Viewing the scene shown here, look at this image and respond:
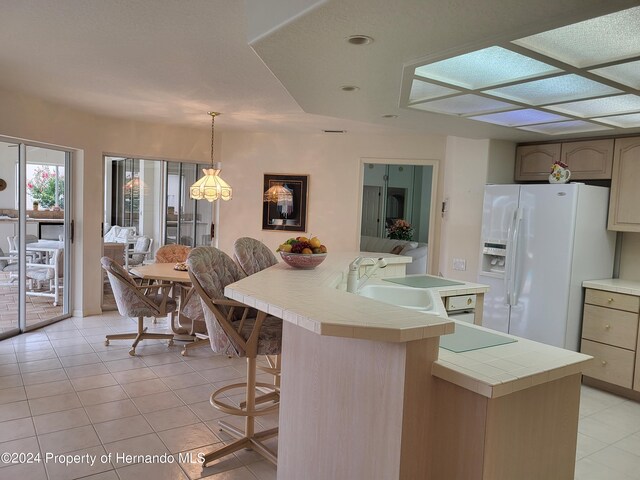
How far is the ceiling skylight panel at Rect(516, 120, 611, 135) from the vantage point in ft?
11.4

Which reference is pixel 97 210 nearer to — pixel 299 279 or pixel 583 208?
pixel 299 279

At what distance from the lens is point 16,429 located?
2801mm

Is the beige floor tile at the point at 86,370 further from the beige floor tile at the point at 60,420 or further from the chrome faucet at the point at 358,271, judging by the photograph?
the chrome faucet at the point at 358,271

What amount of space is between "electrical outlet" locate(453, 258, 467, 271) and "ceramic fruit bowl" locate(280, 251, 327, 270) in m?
2.44

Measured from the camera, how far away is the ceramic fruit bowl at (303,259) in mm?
2814

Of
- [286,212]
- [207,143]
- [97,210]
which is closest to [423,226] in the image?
[286,212]

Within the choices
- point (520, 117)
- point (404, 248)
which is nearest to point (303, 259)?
point (520, 117)

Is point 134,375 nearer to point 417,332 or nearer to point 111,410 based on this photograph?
point 111,410

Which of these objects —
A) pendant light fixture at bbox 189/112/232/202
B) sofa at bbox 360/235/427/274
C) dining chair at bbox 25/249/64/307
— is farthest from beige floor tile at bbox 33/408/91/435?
sofa at bbox 360/235/427/274

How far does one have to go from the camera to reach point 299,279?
2443 millimetres

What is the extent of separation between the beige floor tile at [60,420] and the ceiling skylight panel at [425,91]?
114 inches

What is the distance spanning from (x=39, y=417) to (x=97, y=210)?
3.05 meters

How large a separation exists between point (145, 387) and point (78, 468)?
1.07 m

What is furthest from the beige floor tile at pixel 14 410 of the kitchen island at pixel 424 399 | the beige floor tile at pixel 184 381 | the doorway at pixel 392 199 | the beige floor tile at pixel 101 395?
the doorway at pixel 392 199
